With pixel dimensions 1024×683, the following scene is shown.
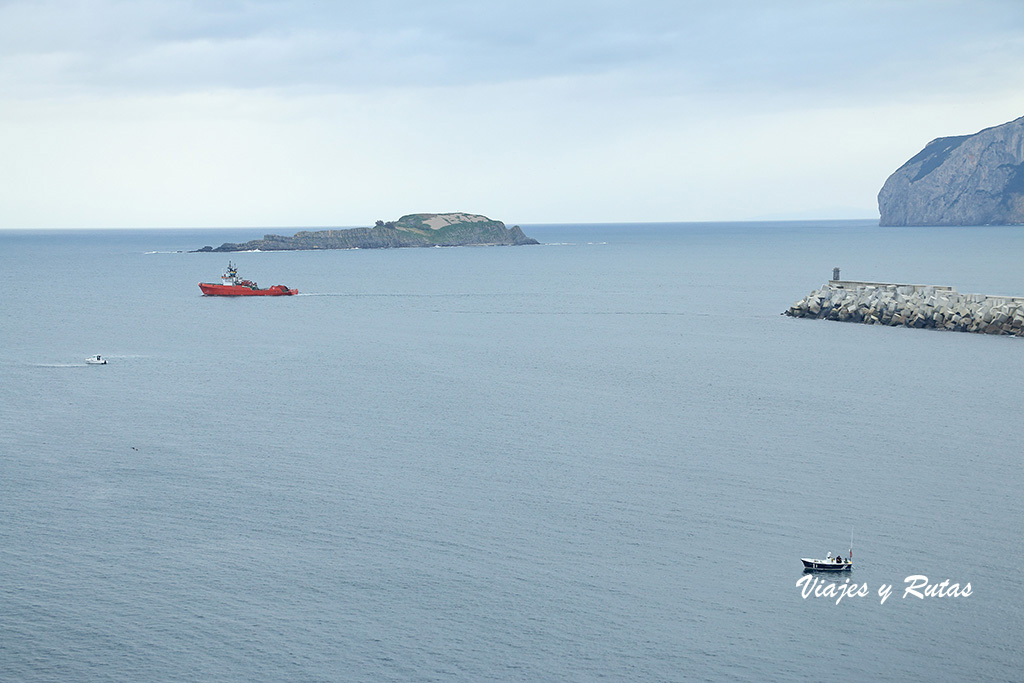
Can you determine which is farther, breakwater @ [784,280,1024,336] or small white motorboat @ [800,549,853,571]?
breakwater @ [784,280,1024,336]

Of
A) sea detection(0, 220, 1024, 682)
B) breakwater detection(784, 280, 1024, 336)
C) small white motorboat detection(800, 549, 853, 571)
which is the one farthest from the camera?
breakwater detection(784, 280, 1024, 336)

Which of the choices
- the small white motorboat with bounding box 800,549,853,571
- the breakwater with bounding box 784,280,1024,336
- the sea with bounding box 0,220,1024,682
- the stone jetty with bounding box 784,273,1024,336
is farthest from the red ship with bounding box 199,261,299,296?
the small white motorboat with bounding box 800,549,853,571

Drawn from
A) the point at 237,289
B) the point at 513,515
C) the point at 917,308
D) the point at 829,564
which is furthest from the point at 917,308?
the point at 237,289

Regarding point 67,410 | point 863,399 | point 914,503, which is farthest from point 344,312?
point 914,503

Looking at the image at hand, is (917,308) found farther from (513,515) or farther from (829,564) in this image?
(829,564)

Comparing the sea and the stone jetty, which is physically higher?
the stone jetty

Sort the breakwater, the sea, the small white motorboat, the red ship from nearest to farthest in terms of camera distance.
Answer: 1. the sea
2. the small white motorboat
3. the breakwater
4. the red ship

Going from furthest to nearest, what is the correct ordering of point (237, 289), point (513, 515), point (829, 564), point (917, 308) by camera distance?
point (237, 289) < point (917, 308) < point (513, 515) < point (829, 564)

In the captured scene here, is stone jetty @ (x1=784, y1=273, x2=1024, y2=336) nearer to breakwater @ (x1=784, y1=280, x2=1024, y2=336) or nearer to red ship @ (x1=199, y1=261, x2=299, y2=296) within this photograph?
breakwater @ (x1=784, y1=280, x2=1024, y2=336)
